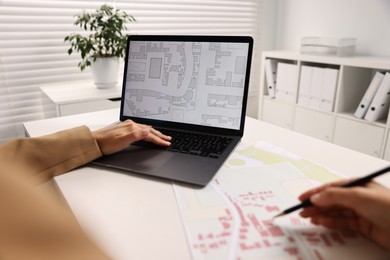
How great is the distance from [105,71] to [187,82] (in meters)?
1.14

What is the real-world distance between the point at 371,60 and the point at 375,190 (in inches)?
67.8

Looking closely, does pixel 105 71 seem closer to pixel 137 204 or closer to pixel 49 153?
pixel 49 153

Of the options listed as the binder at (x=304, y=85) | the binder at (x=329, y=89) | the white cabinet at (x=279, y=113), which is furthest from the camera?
the white cabinet at (x=279, y=113)

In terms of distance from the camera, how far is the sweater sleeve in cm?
69

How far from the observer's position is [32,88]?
6.91ft

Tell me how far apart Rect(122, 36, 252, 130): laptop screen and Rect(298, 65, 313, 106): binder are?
1.55m

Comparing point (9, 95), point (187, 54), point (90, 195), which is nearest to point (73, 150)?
point (90, 195)

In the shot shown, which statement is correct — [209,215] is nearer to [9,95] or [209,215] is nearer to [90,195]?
[90,195]

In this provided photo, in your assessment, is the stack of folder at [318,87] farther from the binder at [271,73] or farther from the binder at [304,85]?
the binder at [271,73]

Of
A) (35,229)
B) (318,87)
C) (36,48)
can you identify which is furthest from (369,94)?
(36,48)

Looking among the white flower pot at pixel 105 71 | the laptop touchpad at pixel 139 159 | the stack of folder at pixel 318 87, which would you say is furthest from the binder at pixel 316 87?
the laptop touchpad at pixel 139 159

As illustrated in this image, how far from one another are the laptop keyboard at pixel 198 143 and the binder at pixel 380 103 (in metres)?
1.43

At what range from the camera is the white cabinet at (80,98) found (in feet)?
5.57

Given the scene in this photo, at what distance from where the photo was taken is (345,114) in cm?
209
